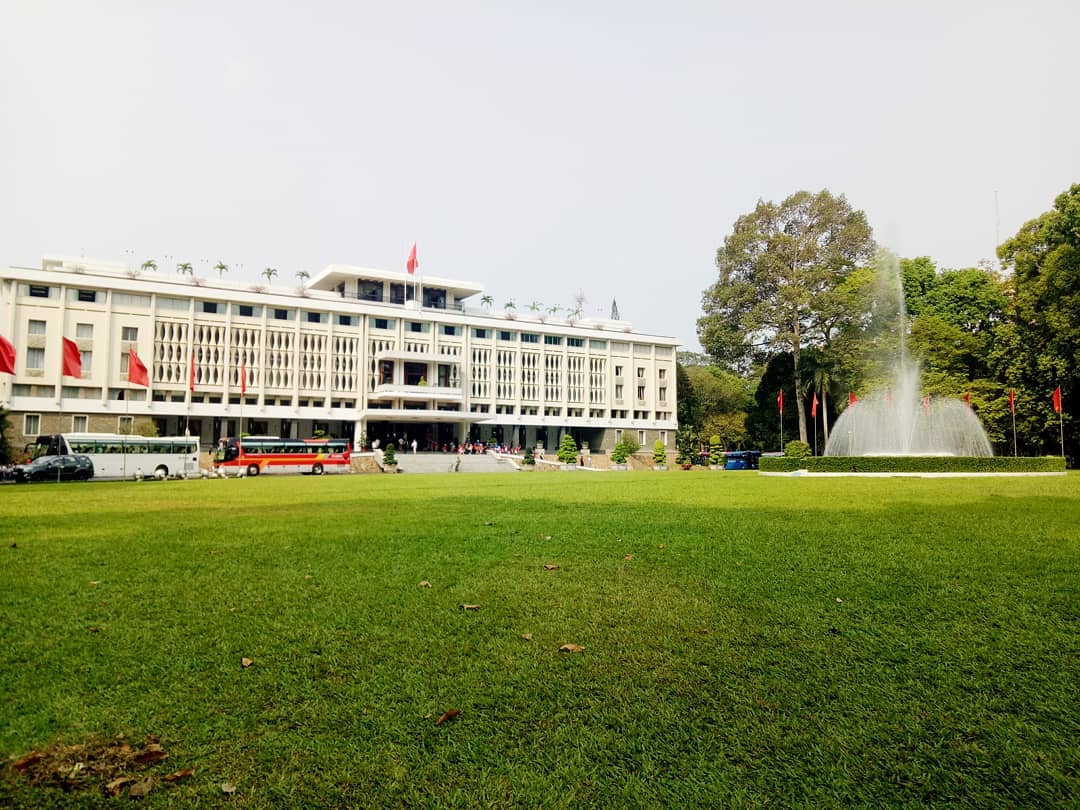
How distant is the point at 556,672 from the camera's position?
151 inches

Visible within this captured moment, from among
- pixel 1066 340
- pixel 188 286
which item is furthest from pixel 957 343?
pixel 188 286

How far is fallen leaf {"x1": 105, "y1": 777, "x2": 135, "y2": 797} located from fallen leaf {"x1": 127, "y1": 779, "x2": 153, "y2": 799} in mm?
45

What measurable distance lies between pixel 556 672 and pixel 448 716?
0.76m

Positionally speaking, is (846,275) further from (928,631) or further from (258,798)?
(258,798)

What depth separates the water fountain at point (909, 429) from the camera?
2898 cm

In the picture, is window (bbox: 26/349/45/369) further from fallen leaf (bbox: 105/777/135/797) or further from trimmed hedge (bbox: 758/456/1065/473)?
fallen leaf (bbox: 105/777/135/797)

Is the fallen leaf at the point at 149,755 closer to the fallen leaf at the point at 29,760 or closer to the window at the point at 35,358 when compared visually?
the fallen leaf at the point at 29,760

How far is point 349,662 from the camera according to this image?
4.02m

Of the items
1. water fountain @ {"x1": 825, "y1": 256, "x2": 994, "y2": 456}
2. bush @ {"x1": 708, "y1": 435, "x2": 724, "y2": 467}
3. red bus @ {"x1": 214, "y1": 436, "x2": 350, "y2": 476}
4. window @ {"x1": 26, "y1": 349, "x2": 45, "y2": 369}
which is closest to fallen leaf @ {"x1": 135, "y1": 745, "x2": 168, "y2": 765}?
water fountain @ {"x1": 825, "y1": 256, "x2": 994, "y2": 456}

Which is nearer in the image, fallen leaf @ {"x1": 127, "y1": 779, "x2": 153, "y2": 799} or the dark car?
fallen leaf @ {"x1": 127, "y1": 779, "x2": 153, "y2": 799}

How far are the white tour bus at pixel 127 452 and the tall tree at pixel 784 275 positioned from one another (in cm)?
3308

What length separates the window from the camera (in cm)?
4912

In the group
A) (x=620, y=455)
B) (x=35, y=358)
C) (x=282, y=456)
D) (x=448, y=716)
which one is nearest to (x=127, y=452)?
(x=282, y=456)

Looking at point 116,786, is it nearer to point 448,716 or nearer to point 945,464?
point 448,716
